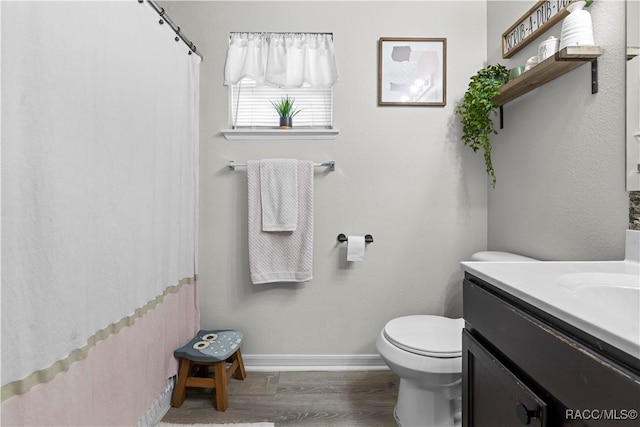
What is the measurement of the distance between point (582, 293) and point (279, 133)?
159 cm

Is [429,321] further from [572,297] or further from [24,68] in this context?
[24,68]

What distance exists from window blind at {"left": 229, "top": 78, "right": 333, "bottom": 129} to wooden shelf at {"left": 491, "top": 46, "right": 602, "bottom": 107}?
0.96 metres

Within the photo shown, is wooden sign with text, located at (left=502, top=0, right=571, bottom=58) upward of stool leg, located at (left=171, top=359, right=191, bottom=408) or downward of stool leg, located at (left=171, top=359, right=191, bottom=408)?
upward

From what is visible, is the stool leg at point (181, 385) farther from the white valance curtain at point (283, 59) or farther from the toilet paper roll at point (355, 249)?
the white valance curtain at point (283, 59)

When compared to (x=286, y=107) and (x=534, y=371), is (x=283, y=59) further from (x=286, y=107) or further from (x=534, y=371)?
(x=534, y=371)

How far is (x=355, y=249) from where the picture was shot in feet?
6.32

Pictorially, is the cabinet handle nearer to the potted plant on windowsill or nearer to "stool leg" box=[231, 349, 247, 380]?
"stool leg" box=[231, 349, 247, 380]

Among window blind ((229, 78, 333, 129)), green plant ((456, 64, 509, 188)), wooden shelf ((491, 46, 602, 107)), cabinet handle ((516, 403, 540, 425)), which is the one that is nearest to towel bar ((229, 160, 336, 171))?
window blind ((229, 78, 333, 129))

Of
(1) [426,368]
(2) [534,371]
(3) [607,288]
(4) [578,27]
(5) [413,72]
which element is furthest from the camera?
(5) [413,72]

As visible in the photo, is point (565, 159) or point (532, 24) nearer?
point (565, 159)

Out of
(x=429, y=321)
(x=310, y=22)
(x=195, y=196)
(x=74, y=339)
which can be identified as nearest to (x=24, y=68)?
(x=74, y=339)

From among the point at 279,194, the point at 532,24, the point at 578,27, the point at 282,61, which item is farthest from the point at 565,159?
the point at 282,61

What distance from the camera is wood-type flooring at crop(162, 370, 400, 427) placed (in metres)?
1.56

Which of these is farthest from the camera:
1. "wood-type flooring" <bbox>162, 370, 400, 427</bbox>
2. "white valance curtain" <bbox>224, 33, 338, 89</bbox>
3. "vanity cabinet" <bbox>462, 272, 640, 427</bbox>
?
"white valance curtain" <bbox>224, 33, 338, 89</bbox>
